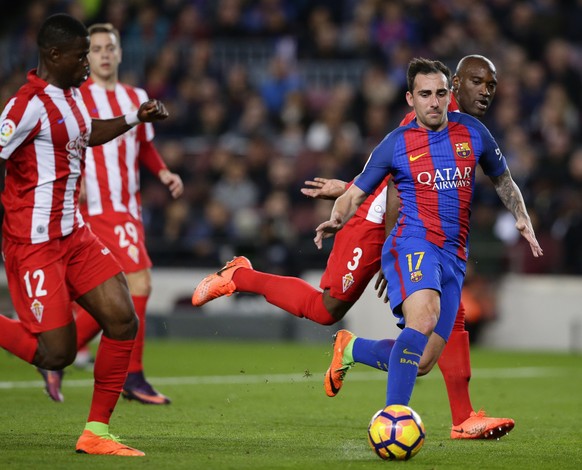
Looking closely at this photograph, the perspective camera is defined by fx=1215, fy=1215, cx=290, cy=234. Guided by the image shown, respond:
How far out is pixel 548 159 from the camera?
51.8 ft

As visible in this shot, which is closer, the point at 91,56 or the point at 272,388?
the point at 91,56

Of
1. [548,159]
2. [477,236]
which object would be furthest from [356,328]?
[548,159]

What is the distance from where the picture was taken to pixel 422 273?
6.44 metres

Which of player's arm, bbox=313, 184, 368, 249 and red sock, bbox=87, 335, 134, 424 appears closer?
red sock, bbox=87, 335, 134, 424

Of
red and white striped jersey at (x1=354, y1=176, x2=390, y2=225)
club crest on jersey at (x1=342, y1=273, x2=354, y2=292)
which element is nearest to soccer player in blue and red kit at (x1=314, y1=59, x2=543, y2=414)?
red and white striped jersey at (x1=354, y1=176, x2=390, y2=225)

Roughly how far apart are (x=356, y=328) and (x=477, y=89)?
866cm

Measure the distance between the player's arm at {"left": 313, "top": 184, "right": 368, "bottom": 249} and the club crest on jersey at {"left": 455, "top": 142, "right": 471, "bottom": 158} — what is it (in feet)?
1.91

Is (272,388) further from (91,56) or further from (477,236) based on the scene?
(477,236)

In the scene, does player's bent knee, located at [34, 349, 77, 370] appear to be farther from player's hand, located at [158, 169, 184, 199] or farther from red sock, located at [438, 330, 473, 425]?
player's hand, located at [158, 169, 184, 199]

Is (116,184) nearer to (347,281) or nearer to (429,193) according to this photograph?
(347,281)

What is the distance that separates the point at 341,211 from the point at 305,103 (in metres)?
11.0

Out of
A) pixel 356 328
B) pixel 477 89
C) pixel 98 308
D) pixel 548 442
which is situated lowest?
pixel 356 328

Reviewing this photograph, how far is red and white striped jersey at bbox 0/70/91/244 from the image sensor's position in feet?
20.6

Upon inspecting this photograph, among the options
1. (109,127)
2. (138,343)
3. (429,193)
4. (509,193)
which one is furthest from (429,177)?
(138,343)
